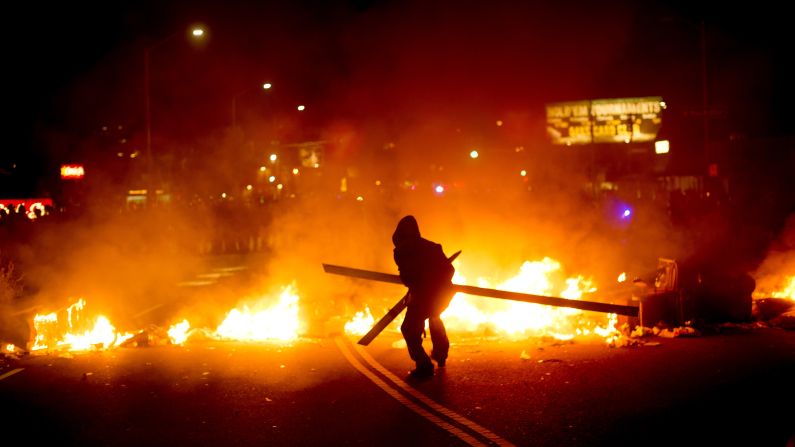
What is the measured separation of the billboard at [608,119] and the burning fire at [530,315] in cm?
3741

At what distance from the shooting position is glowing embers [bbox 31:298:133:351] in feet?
35.3

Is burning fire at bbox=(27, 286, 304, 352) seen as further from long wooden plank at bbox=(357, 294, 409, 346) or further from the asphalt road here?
long wooden plank at bbox=(357, 294, 409, 346)

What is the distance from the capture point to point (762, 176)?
32188 millimetres

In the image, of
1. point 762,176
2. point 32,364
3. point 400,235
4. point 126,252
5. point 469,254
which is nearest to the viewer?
point 400,235

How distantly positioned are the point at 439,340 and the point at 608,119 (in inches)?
1735

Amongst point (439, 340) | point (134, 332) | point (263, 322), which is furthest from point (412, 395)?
point (134, 332)

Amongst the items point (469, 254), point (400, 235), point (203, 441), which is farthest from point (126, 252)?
point (203, 441)

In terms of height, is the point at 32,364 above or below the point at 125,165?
below

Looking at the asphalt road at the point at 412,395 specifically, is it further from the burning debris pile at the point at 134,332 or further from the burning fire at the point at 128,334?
the burning fire at the point at 128,334

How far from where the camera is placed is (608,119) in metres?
50.4

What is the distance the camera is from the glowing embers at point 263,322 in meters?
11.5

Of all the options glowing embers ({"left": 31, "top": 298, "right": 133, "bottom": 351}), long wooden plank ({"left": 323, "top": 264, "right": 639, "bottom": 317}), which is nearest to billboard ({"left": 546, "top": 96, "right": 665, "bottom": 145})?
glowing embers ({"left": 31, "top": 298, "right": 133, "bottom": 351})

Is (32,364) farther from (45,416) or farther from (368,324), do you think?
(368,324)

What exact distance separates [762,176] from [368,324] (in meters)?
24.9
